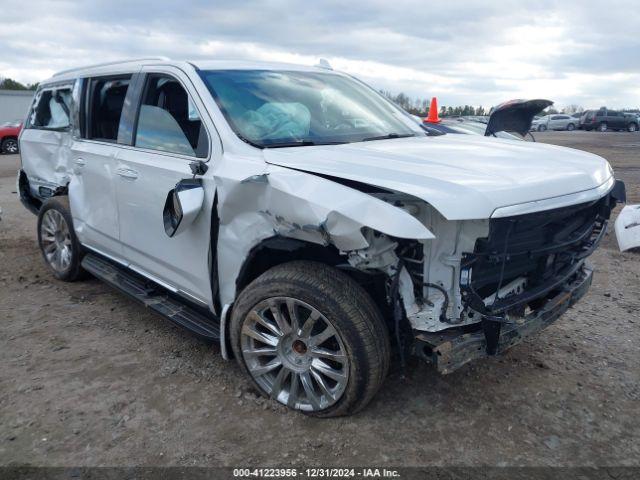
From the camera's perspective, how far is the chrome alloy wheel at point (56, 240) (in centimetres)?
511

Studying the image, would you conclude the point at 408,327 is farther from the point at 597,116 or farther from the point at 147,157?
the point at 597,116

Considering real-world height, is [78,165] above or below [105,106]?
below

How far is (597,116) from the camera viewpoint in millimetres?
39688

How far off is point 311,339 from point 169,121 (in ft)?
5.87

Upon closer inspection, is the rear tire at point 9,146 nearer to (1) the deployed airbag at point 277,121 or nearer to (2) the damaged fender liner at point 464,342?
(1) the deployed airbag at point 277,121

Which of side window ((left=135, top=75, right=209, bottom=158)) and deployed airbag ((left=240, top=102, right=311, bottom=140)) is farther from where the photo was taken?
side window ((left=135, top=75, right=209, bottom=158))

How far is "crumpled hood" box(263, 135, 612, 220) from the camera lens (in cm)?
238

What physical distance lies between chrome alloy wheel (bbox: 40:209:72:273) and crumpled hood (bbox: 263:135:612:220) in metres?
2.97

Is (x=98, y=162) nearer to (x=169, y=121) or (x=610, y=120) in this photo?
(x=169, y=121)

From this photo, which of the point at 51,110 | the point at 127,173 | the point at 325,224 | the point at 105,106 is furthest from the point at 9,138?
the point at 325,224

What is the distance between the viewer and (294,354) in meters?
3.03

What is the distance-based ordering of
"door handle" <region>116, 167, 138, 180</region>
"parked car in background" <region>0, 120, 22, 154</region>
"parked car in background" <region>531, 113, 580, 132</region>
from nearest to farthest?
"door handle" <region>116, 167, 138, 180</region>, "parked car in background" <region>0, 120, 22, 154</region>, "parked car in background" <region>531, 113, 580, 132</region>

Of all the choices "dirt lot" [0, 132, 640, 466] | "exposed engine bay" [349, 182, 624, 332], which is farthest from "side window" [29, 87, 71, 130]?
"exposed engine bay" [349, 182, 624, 332]

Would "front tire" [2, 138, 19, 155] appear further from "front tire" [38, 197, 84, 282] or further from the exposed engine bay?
the exposed engine bay
